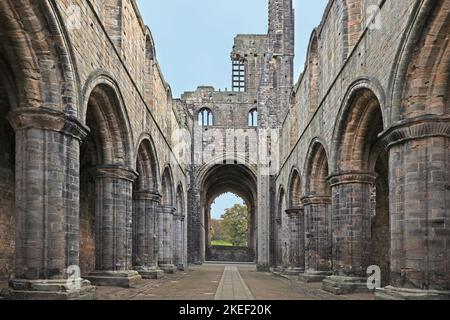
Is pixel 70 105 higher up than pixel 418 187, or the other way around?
pixel 70 105

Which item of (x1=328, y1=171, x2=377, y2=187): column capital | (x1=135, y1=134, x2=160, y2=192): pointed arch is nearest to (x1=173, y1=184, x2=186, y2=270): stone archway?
(x1=135, y1=134, x2=160, y2=192): pointed arch

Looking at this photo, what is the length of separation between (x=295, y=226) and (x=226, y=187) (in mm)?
28550

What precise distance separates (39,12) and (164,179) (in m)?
16.3

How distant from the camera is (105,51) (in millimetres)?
12406

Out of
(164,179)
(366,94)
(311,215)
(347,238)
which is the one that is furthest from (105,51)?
(164,179)

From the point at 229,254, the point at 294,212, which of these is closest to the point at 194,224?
the point at 229,254

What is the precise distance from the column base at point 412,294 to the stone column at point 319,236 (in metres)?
8.11

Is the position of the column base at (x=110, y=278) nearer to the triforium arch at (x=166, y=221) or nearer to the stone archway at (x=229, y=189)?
the triforium arch at (x=166, y=221)

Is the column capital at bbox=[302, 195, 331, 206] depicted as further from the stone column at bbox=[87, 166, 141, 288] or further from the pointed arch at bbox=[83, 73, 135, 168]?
the stone column at bbox=[87, 166, 141, 288]

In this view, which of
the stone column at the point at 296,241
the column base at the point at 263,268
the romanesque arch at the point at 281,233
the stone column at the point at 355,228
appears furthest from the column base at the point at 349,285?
the column base at the point at 263,268

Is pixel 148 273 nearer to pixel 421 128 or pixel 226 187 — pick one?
pixel 421 128

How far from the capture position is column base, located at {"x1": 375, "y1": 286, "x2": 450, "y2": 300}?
8.34m

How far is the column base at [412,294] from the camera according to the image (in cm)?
834

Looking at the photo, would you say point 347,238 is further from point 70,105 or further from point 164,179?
point 164,179
